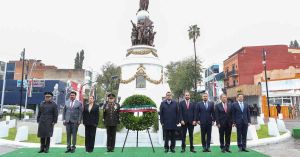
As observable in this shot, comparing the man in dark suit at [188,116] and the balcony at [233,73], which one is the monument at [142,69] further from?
the balcony at [233,73]

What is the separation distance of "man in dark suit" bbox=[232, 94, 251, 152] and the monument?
10.4 metres

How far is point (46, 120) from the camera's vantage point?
9898 mm

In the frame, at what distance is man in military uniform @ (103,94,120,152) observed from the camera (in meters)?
10.2

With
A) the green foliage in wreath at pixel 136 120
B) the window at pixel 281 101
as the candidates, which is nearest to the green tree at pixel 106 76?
the window at pixel 281 101

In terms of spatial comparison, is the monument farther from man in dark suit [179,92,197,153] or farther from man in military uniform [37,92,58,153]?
man in military uniform [37,92,58,153]

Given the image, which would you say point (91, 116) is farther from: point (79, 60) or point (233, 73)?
point (79, 60)

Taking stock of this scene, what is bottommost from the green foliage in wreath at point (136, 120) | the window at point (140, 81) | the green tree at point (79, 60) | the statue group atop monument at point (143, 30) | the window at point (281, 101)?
the green foliage in wreath at point (136, 120)

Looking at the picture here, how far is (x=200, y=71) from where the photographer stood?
58062 millimetres

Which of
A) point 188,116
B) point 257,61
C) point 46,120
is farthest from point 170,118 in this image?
point 257,61

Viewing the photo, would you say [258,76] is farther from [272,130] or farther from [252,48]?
[272,130]

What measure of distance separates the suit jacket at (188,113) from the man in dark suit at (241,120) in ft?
4.94

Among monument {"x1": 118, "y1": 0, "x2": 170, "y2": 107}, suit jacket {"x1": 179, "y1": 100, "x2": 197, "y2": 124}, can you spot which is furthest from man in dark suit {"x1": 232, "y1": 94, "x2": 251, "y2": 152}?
monument {"x1": 118, "y1": 0, "x2": 170, "y2": 107}

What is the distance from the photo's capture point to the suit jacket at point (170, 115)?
9950 millimetres

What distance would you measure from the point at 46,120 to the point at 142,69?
→ 11388 millimetres
